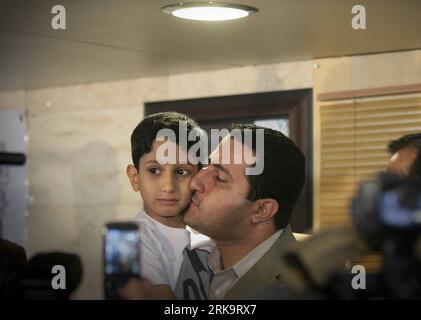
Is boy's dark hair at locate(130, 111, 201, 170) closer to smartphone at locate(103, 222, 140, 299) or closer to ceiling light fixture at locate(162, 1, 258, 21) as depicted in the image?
ceiling light fixture at locate(162, 1, 258, 21)

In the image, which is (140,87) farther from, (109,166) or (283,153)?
(283,153)

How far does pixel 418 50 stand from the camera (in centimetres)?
225

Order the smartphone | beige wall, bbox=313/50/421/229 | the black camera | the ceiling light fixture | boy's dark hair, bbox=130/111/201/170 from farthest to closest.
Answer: beige wall, bbox=313/50/421/229
the ceiling light fixture
boy's dark hair, bbox=130/111/201/170
the smartphone
the black camera

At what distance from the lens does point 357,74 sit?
235cm

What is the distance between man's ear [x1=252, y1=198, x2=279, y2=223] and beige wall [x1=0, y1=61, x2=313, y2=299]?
1111mm

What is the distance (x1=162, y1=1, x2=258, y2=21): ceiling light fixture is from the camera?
180cm

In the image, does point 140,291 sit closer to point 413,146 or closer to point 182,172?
point 182,172

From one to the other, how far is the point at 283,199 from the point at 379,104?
2.96 ft

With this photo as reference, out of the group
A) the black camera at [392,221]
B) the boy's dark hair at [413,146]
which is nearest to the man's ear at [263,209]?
the boy's dark hair at [413,146]

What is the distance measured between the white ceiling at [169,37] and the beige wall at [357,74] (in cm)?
3

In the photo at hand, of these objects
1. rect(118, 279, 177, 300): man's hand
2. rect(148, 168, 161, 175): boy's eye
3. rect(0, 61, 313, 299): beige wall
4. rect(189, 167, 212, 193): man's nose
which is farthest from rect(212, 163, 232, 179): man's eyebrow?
rect(0, 61, 313, 299): beige wall

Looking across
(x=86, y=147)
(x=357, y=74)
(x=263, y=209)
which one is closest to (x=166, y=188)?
(x=263, y=209)

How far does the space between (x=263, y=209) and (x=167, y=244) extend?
192 mm
